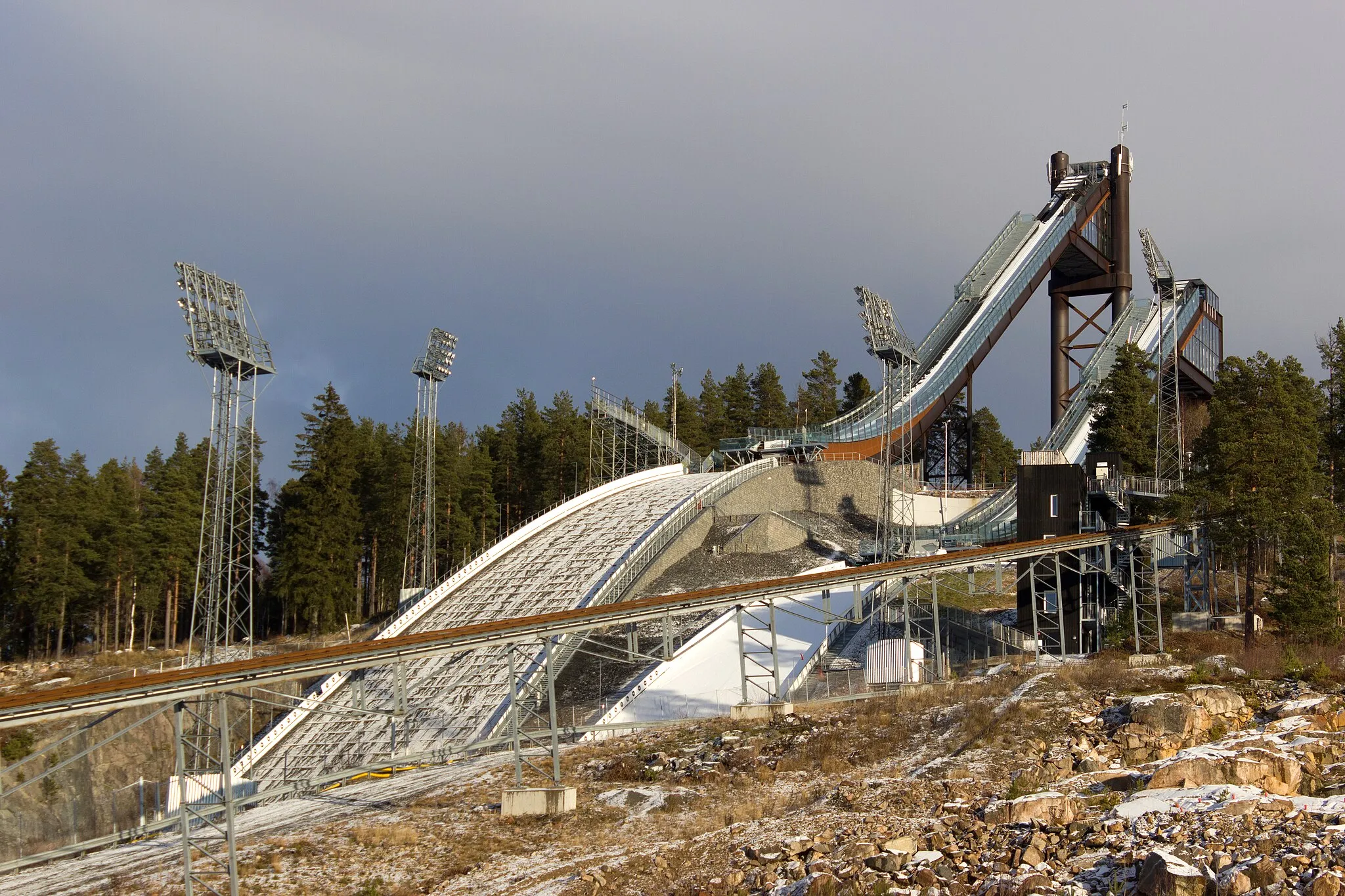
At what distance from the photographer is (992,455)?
357 feet

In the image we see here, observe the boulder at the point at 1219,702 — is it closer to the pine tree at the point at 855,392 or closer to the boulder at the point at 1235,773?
the boulder at the point at 1235,773

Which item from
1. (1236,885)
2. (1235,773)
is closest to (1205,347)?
(1235,773)

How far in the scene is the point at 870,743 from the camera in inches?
1038

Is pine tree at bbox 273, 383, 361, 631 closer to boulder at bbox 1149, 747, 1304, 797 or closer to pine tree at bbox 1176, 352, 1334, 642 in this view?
pine tree at bbox 1176, 352, 1334, 642

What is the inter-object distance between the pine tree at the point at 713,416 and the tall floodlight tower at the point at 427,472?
35659mm

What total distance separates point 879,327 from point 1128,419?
1265 cm

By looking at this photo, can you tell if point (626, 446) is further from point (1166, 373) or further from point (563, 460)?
point (1166, 373)

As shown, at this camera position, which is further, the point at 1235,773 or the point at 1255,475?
the point at 1255,475

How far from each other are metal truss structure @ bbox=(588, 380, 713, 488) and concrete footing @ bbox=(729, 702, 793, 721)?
40055 millimetres

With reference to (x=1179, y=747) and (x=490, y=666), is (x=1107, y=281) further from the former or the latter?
(x=1179, y=747)

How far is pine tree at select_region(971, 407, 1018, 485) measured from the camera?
106m

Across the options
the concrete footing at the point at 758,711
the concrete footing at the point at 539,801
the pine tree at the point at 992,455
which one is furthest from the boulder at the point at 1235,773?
the pine tree at the point at 992,455

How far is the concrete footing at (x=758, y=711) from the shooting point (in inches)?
1207

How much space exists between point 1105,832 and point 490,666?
28.7m
